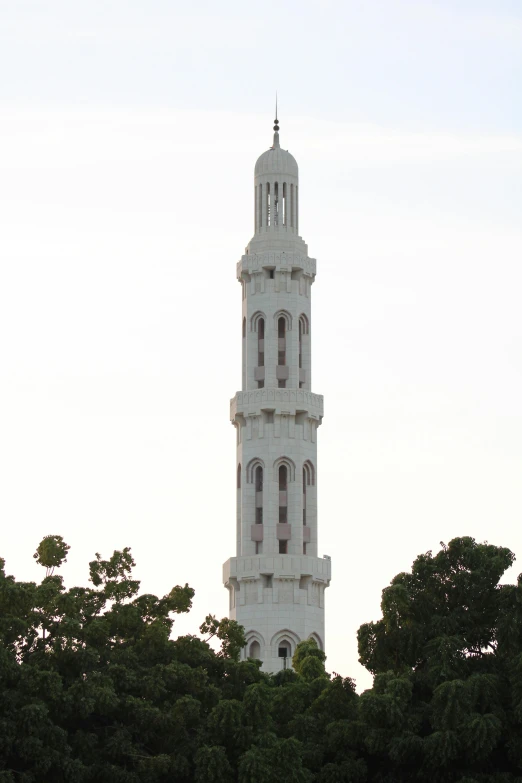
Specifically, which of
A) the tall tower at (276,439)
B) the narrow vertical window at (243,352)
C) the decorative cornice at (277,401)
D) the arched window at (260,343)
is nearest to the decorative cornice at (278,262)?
the tall tower at (276,439)

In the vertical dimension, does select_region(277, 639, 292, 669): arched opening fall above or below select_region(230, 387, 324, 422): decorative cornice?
below

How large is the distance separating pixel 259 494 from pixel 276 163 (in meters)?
18.2

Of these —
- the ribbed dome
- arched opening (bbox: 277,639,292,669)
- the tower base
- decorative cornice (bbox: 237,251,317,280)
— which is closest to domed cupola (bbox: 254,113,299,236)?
the ribbed dome

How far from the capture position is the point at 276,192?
333 feet

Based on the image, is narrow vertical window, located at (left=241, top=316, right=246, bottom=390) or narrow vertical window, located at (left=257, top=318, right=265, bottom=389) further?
narrow vertical window, located at (left=241, top=316, right=246, bottom=390)

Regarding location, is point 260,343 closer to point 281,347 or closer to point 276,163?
point 281,347

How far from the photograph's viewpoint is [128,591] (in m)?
69.8

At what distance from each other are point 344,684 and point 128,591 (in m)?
8.95

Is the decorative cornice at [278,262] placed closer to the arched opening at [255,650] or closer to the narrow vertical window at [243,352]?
the narrow vertical window at [243,352]

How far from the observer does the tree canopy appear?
62.7m

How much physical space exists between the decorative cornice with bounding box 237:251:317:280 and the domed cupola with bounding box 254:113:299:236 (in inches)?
80.0

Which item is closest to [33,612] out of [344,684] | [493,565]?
[344,684]

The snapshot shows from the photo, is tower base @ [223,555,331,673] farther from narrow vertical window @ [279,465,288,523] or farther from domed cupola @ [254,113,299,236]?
domed cupola @ [254,113,299,236]

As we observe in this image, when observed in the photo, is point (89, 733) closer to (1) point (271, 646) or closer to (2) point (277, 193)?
(1) point (271, 646)
